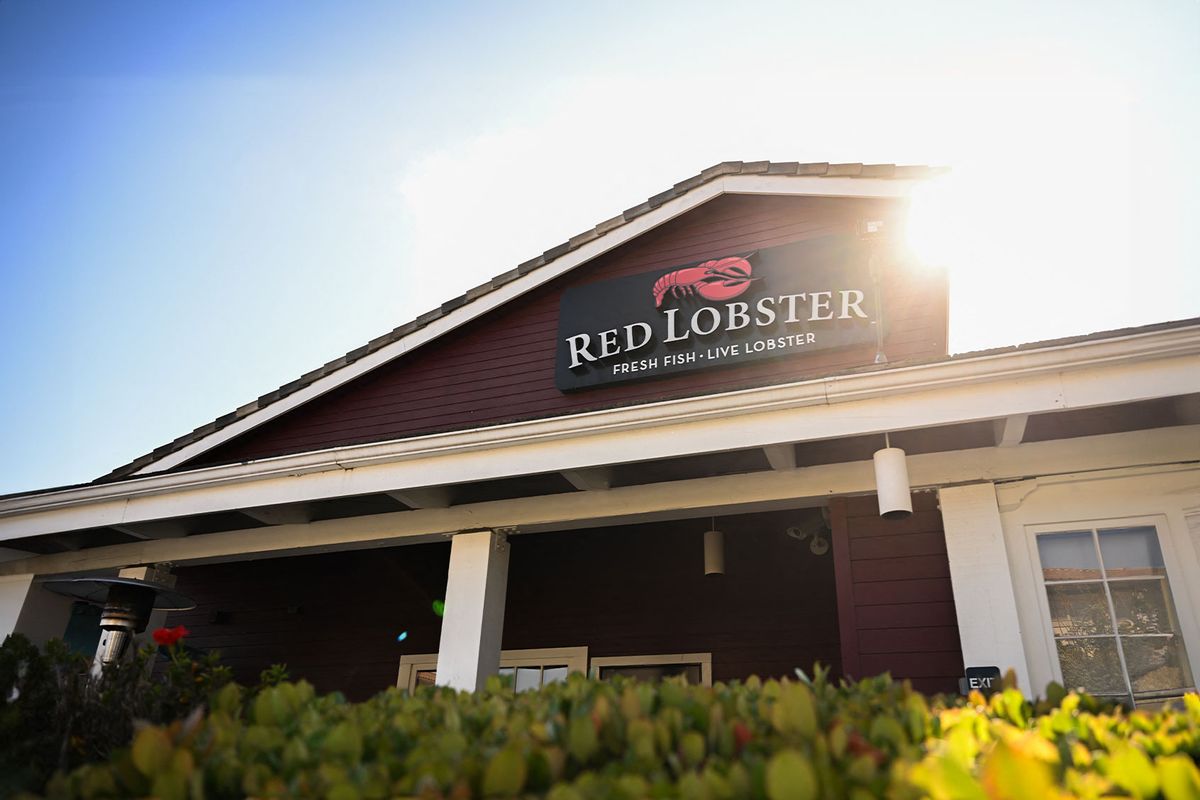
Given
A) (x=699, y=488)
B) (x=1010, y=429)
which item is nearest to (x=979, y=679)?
(x=1010, y=429)

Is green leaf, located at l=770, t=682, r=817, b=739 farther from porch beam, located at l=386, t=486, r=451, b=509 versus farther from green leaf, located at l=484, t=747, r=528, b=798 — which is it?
porch beam, located at l=386, t=486, r=451, b=509

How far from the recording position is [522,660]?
25.8 ft

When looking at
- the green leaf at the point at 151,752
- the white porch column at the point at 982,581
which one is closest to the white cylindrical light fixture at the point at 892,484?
the white porch column at the point at 982,581

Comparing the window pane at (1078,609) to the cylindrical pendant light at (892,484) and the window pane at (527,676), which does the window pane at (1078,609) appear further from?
the window pane at (527,676)

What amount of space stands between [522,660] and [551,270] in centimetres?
399

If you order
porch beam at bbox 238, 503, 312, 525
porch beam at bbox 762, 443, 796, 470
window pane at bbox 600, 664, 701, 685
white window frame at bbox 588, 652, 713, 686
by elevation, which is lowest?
window pane at bbox 600, 664, 701, 685

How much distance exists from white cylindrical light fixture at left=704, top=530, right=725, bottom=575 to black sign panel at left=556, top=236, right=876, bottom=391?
1.49m

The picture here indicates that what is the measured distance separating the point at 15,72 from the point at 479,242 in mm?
7606

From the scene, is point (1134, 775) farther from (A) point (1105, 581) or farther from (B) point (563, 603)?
(B) point (563, 603)

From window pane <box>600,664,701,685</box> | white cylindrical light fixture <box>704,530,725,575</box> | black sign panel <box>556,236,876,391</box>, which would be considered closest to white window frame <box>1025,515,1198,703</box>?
black sign panel <box>556,236,876,391</box>

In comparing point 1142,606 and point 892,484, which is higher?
point 892,484

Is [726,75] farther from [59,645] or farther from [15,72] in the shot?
[15,72]

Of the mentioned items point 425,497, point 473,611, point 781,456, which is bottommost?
point 473,611

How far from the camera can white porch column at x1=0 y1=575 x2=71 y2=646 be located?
7.18m
